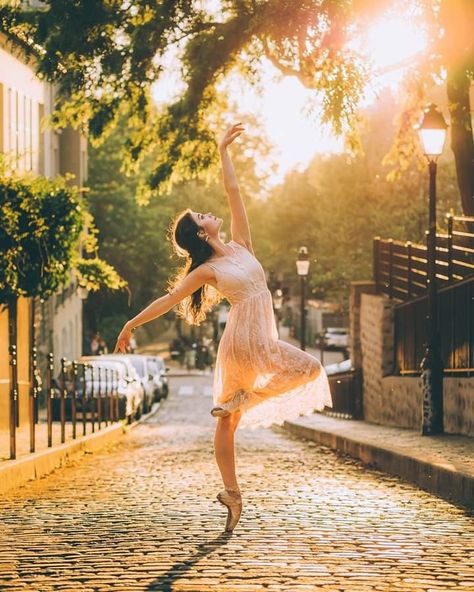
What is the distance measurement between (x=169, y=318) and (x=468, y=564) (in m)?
77.7

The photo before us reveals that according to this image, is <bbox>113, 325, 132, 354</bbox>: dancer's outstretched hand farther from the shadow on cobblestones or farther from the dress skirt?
the shadow on cobblestones

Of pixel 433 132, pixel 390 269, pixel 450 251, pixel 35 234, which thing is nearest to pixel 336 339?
pixel 390 269

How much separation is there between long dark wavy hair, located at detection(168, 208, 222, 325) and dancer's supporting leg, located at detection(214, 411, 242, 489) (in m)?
0.65

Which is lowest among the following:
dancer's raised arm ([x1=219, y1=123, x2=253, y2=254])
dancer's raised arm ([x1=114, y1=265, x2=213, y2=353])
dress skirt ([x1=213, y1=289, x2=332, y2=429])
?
dress skirt ([x1=213, y1=289, x2=332, y2=429])

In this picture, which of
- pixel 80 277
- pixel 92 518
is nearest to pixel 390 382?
pixel 80 277

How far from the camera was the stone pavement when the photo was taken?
6555 millimetres

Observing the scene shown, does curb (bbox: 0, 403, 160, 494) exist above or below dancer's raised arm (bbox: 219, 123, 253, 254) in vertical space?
below

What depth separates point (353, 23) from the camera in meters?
20.7

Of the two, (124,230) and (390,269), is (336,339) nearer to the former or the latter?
(124,230)

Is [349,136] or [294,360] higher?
[349,136]

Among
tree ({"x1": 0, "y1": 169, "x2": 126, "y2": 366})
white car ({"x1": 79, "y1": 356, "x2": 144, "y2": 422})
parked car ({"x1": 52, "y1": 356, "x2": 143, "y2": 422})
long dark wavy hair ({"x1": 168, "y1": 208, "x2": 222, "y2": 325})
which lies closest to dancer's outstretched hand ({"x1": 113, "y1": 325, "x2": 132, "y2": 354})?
long dark wavy hair ({"x1": 168, "y1": 208, "x2": 222, "y2": 325})

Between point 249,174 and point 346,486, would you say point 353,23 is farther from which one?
point 249,174

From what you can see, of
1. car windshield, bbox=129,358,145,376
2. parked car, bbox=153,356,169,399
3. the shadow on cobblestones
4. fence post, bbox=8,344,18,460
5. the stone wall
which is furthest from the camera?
parked car, bbox=153,356,169,399

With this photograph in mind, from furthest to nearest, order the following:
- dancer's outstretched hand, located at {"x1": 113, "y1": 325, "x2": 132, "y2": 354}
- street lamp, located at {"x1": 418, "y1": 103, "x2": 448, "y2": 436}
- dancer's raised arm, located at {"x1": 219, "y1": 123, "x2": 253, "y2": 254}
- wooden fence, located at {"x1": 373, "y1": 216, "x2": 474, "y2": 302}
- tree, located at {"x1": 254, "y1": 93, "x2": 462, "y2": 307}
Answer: tree, located at {"x1": 254, "y1": 93, "x2": 462, "y2": 307} → wooden fence, located at {"x1": 373, "y1": 216, "x2": 474, "y2": 302} → street lamp, located at {"x1": 418, "y1": 103, "x2": 448, "y2": 436} → dancer's raised arm, located at {"x1": 219, "y1": 123, "x2": 253, "y2": 254} → dancer's outstretched hand, located at {"x1": 113, "y1": 325, "x2": 132, "y2": 354}
